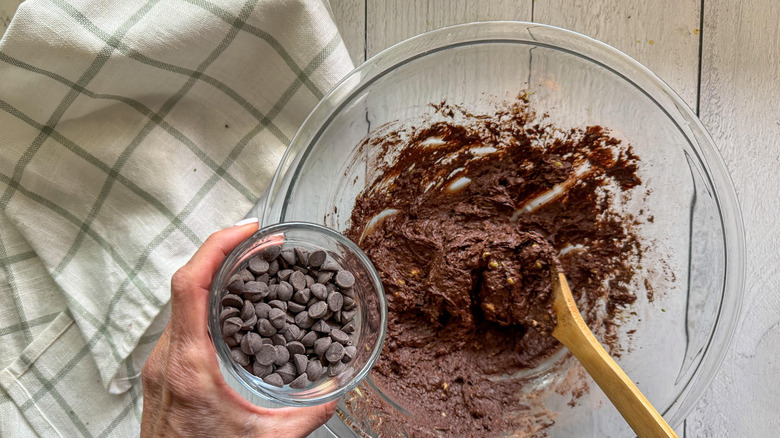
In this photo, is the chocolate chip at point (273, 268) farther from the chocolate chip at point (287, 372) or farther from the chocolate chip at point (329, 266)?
the chocolate chip at point (287, 372)

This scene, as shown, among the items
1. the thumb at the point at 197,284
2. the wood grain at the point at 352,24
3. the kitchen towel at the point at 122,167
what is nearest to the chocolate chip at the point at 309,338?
the thumb at the point at 197,284

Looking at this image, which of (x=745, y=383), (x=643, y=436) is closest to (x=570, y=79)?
(x=643, y=436)

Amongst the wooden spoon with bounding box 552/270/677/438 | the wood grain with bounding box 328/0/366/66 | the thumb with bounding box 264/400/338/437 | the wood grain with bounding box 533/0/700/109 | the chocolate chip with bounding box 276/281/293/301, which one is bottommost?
the wooden spoon with bounding box 552/270/677/438

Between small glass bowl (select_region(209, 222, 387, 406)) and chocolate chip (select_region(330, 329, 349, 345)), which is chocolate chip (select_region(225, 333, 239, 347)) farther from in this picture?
chocolate chip (select_region(330, 329, 349, 345))

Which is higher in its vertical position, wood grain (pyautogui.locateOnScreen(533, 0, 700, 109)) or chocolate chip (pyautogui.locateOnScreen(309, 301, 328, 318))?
wood grain (pyautogui.locateOnScreen(533, 0, 700, 109))

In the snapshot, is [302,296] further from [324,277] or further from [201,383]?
[201,383]

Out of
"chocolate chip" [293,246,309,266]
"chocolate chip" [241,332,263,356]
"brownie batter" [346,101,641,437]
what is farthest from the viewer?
"brownie batter" [346,101,641,437]

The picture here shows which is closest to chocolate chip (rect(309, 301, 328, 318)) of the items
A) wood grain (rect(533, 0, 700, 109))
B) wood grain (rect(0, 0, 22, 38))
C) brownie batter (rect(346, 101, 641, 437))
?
brownie batter (rect(346, 101, 641, 437))

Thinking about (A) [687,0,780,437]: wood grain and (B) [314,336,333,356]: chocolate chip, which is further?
(A) [687,0,780,437]: wood grain
